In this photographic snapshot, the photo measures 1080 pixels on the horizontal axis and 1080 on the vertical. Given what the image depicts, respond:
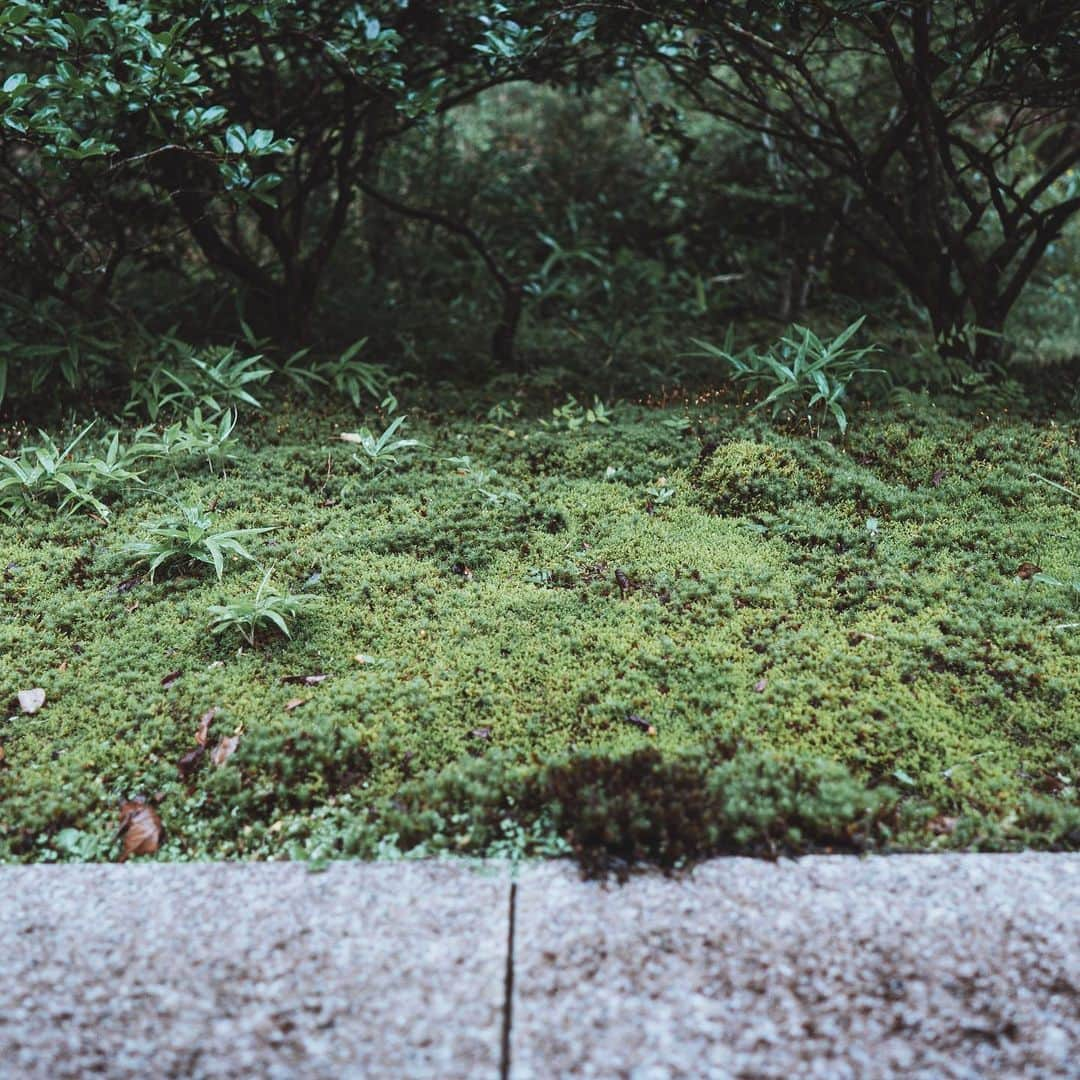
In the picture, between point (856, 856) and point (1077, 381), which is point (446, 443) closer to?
point (856, 856)

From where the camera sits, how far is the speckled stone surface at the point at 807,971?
1561 millimetres

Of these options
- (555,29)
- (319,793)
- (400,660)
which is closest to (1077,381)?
(555,29)

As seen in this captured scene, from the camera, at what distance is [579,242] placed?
6949mm

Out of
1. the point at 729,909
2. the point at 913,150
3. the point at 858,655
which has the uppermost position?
the point at 913,150

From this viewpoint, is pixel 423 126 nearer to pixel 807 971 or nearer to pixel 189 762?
pixel 189 762

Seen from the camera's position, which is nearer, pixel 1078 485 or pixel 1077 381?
pixel 1078 485

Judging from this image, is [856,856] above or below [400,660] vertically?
above

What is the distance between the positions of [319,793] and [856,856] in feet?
4.59

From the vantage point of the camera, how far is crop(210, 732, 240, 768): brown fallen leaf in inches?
94.8

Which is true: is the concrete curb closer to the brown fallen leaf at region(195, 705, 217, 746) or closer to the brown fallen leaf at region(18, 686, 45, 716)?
the brown fallen leaf at region(195, 705, 217, 746)

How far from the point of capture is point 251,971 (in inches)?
68.6

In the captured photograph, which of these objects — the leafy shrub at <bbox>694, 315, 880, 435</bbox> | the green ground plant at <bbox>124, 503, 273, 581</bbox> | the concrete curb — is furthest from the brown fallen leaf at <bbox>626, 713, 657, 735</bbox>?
the leafy shrub at <bbox>694, 315, 880, 435</bbox>

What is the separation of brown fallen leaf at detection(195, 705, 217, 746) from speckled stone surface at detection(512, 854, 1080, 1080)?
3.68ft

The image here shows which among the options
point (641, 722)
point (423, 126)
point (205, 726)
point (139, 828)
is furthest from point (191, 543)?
point (423, 126)
